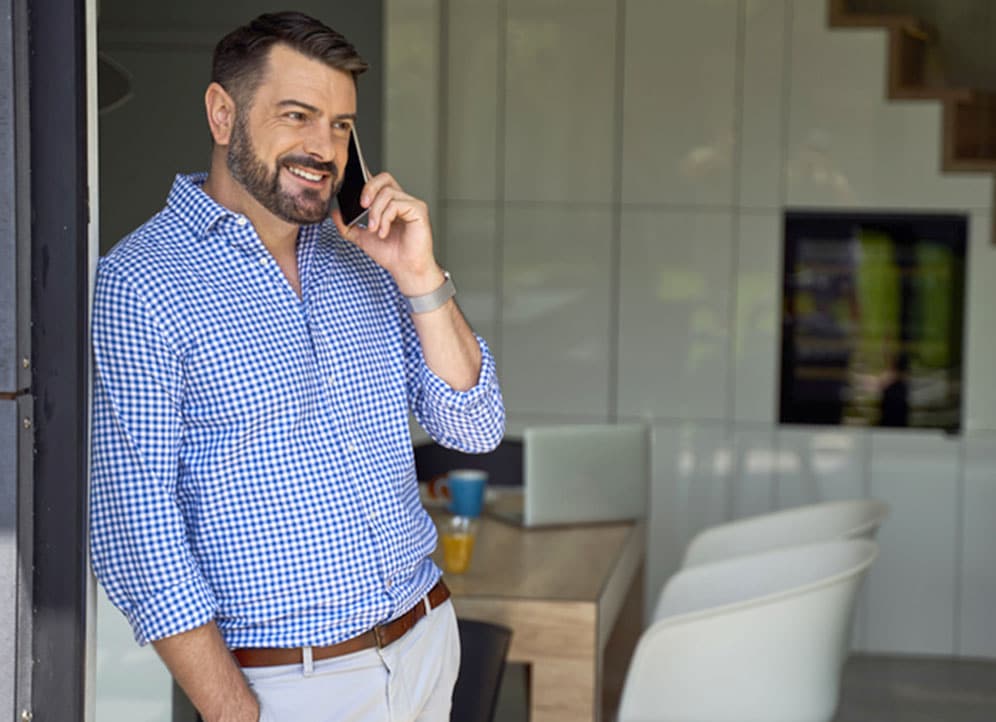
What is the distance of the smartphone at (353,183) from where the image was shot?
73.6 inches

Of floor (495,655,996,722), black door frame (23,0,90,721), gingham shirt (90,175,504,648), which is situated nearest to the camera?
black door frame (23,0,90,721)

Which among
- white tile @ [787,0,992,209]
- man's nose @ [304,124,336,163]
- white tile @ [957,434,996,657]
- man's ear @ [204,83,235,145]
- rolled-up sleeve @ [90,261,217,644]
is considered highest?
white tile @ [787,0,992,209]

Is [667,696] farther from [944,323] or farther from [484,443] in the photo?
[944,323]

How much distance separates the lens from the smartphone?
1869 mm

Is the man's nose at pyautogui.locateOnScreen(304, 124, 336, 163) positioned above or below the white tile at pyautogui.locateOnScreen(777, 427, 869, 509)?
above

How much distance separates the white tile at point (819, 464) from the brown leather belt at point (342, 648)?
11.9 feet

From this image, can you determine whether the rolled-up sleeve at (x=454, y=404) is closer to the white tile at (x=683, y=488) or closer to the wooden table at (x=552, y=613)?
the wooden table at (x=552, y=613)

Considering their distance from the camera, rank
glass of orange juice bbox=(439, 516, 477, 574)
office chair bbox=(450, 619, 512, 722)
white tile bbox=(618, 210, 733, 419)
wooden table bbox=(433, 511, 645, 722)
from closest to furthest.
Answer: office chair bbox=(450, 619, 512, 722), wooden table bbox=(433, 511, 645, 722), glass of orange juice bbox=(439, 516, 477, 574), white tile bbox=(618, 210, 733, 419)

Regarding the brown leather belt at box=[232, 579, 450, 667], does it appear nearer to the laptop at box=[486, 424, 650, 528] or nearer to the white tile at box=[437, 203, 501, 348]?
the laptop at box=[486, 424, 650, 528]

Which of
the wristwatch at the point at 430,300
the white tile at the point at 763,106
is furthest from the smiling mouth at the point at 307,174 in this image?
the white tile at the point at 763,106

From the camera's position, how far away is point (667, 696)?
283 cm

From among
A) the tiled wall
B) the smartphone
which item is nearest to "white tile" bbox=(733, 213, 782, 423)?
the tiled wall

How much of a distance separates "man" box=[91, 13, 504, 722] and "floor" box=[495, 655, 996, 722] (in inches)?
103

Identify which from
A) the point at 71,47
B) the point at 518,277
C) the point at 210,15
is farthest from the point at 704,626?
the point at 518,277
